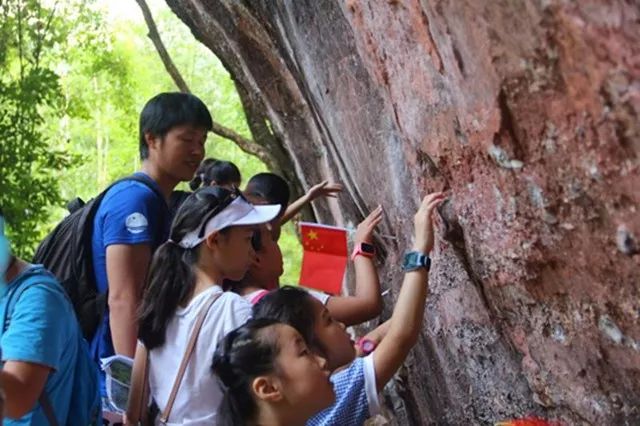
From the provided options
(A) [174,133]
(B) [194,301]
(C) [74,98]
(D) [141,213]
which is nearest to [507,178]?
(B) [194,301]

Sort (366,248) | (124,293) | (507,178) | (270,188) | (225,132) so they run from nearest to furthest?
(507,178), (124,293), (366,248), (270,188), (225,132)

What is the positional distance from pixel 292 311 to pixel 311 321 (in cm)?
7

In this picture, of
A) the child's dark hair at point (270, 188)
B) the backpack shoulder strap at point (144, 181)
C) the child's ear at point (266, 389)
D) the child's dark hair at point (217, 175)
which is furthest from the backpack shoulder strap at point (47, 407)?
the child's dark hair at point (270, 188)

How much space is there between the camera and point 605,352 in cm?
264

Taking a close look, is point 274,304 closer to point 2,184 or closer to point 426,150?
point 426,150

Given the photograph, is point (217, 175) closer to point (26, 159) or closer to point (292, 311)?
point (292, 311)

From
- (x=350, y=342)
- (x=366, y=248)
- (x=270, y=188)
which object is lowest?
(x=350, y=342)

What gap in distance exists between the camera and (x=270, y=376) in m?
2.43

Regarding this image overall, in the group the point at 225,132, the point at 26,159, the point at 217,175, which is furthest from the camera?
the point at 225,132

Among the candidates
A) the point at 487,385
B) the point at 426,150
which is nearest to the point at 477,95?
the point at 426,150

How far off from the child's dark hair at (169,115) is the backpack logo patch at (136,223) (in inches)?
18.0

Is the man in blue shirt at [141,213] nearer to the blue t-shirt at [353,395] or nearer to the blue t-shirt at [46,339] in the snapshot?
the blue t-shirt at [46,339]

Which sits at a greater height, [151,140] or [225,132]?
[151,140]

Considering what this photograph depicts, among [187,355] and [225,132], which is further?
[225,132]
